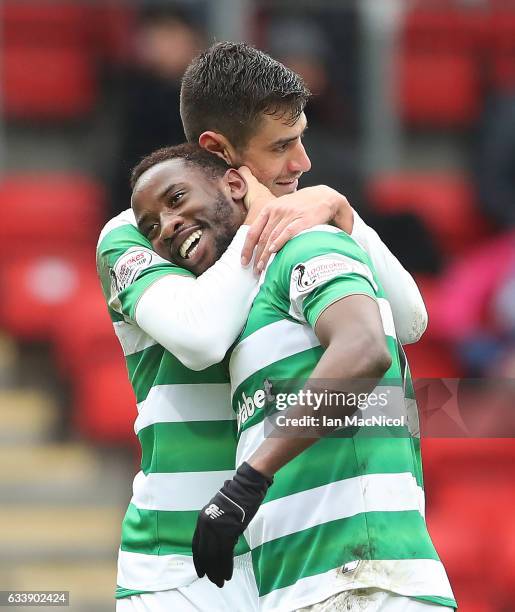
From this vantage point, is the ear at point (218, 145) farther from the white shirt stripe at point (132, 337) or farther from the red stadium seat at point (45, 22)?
the red stadium seat at point (45, 22)

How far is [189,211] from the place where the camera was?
9.64 feet

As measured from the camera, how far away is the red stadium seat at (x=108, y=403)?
6680mm

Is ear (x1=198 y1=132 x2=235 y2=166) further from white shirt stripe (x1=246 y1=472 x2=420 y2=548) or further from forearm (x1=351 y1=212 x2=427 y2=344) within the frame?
white shirt stripe (x1=246 y1=472 x2=420 y2=548)

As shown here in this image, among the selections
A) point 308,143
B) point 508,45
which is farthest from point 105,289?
point 508,45

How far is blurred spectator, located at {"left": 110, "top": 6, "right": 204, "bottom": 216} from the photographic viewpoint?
6.89 meters

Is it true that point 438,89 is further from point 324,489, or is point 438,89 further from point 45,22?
point 324,489

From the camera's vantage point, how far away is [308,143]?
7.11 metres

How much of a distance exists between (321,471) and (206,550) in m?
0.29

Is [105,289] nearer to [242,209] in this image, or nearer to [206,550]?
[242,209]

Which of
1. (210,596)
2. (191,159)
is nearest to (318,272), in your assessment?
(191,159)

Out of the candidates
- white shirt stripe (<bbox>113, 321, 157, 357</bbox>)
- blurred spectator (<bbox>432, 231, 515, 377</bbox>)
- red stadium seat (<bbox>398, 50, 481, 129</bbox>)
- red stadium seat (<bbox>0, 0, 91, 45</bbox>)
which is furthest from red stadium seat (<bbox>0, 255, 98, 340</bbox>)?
white shirt stripe (<bbox>113, 321, 157, 357</bbox>)

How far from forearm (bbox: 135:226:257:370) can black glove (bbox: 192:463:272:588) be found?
35cm

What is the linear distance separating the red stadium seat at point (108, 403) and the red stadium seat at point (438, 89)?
8.40 ft

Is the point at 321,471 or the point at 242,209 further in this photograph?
the point at 242,209
